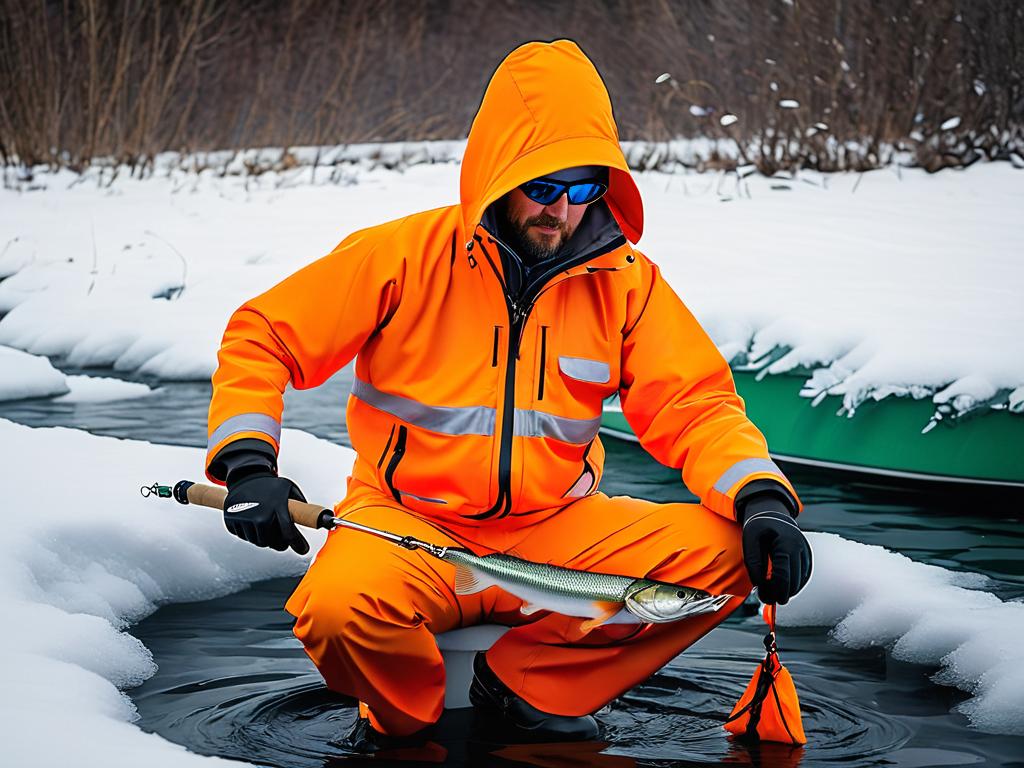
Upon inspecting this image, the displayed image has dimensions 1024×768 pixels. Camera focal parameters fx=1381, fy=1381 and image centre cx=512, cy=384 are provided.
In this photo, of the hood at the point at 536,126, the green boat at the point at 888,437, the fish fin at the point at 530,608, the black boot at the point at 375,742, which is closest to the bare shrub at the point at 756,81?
the green boat at the point at 888,437

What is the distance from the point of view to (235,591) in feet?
12.2

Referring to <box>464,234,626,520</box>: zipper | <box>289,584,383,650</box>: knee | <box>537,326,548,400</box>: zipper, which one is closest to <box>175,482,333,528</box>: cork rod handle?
<box>289,584,383,650</box>: knee

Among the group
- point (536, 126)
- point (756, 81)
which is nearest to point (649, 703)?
point (536, 126)

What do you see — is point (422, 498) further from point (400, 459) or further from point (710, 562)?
point (710, 562)

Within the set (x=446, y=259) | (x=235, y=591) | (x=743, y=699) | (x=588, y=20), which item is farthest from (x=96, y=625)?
(x=588, y=20)

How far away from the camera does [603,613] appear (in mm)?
2562

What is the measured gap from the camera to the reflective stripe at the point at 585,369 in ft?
9.21

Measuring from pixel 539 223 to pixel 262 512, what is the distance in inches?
32.8

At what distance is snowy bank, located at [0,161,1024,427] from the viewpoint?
5.03m

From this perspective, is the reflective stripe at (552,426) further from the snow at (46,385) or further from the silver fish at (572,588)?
the snow at (46,385)

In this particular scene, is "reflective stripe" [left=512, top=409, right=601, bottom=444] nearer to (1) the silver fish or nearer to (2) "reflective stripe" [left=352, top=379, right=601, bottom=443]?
(2) "reflective stripe" [left=352, top=379, right=601, bottom=443]

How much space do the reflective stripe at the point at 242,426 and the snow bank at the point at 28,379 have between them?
3.95 m

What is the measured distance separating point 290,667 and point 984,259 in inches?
174

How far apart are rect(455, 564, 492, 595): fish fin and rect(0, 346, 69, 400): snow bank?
13.6 ft
